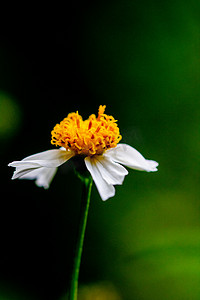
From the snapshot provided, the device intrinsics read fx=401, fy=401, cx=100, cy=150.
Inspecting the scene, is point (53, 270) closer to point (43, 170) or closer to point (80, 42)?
point (43, 170)

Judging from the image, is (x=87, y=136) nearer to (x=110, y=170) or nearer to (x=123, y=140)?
(x=110, y=170)

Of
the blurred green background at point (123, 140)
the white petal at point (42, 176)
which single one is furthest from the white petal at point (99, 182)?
the blurred green background at point (123, 140)

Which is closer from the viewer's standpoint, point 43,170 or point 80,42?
point 43,170

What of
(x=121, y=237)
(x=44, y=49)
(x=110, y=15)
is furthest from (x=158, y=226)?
(x=110, y=15)

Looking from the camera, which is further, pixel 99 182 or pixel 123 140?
pixel 123 140

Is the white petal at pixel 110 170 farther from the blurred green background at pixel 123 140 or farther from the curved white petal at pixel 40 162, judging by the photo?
the blurred green background at pixel 123 140

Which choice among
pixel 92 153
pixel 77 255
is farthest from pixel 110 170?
pixel 77 255
